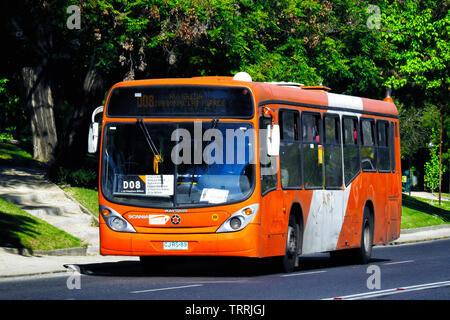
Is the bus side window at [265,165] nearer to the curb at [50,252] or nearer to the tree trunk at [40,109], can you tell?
the curb at [50,252]

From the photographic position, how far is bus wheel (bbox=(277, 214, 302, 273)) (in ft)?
58.9

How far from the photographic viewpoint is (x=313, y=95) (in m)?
19.8

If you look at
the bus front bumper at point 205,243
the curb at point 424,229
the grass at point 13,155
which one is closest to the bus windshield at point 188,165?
the bus front bumper at point 205,243

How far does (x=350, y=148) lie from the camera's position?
2141cm

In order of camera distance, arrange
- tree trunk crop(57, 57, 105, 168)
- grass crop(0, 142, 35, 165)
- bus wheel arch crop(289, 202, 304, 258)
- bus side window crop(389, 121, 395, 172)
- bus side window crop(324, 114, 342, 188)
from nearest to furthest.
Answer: bus wheel arch crop(289, 202, 304, 258)
bus side window crop(324, 114, 342, 188)
bus side window crop(389, 121, 395, 172)
tree trunk crop(57, 57, 105, 168)
grass crop(0, 142, 35, 165)

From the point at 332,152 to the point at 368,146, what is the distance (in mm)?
2429

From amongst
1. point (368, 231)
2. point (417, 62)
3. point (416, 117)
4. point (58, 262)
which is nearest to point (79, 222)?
point (58, 262)

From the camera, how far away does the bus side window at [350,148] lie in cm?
2111

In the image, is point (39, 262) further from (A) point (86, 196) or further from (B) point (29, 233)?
(A) point (86, 196)

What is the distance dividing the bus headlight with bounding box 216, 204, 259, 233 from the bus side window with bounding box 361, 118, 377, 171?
605cm

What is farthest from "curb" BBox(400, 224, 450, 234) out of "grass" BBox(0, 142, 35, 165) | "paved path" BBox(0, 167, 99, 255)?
"paved path" BBox(0, 167, 99, 255)

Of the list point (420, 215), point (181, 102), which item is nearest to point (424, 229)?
point (420, 215)

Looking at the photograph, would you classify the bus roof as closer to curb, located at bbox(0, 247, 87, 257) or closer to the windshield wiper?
the windshield wiper

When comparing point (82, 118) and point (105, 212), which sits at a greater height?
point (82, 118)
